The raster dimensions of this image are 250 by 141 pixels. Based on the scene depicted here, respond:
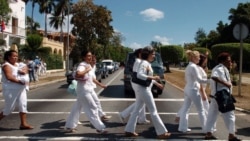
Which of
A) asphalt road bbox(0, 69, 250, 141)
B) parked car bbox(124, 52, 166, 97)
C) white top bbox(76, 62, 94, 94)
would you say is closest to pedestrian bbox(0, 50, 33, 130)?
asphalt road bbox(0, 69, 250, 141)

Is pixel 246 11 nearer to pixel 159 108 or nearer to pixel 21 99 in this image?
pixel 159 108

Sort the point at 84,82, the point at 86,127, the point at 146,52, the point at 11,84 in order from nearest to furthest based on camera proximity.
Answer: the point at 146,52 → the point at 84,82 → the point at 11,84 → the point at 86,127

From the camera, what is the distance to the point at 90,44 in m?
60.7

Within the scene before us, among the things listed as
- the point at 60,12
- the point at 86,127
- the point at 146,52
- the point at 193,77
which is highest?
the point at 60,12

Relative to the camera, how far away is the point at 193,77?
851 cm

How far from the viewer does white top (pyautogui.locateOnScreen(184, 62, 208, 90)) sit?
8359 mm

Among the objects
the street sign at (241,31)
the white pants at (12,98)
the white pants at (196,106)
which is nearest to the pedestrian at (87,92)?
the white pants at (12,98)

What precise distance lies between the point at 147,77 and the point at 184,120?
5.04 ft

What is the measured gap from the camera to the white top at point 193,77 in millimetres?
8359

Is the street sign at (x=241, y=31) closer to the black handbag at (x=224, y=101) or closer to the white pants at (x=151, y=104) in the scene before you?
the black handbag at (x=224, y=101)

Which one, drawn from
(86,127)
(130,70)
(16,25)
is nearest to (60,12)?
(16,25)

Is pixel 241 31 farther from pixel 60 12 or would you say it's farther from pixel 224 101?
pixel 60 12

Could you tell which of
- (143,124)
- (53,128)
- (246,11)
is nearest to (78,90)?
(53,128)

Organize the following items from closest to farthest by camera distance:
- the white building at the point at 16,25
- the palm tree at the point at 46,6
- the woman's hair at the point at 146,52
A: the woman's hair at the point at 146,52
the white building at the point at 16,25
the palm tree at the point at 46,6
